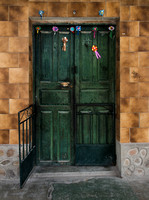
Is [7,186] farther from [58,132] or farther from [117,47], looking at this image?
[117,47]

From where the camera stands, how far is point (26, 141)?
95.4 inches

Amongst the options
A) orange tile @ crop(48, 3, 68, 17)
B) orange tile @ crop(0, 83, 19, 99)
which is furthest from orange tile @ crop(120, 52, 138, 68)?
orange tile @ crop(0, 83, 19, 99)

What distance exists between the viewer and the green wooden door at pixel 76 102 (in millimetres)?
2826

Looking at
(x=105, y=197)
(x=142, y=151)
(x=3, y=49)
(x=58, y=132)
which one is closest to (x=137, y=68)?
(x=142, y=151)

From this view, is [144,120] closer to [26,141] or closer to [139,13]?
[139,13]

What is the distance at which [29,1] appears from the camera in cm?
257

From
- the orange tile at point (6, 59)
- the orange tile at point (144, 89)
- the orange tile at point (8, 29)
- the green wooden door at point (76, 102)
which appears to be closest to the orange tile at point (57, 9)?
the green wooden door at point (76, 102)

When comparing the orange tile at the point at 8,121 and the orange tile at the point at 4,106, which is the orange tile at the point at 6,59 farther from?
the orange tile at the point at 8,121

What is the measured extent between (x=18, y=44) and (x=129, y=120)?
2.09m

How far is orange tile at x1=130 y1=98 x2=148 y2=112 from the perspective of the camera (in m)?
2.60

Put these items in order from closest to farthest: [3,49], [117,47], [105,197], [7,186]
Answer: [105,197] → [7,186] → [3,49] → [117,47]

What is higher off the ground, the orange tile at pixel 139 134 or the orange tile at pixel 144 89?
the orange tile at pixel 144 89

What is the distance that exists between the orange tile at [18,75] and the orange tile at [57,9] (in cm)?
97

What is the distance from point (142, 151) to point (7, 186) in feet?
6.79
